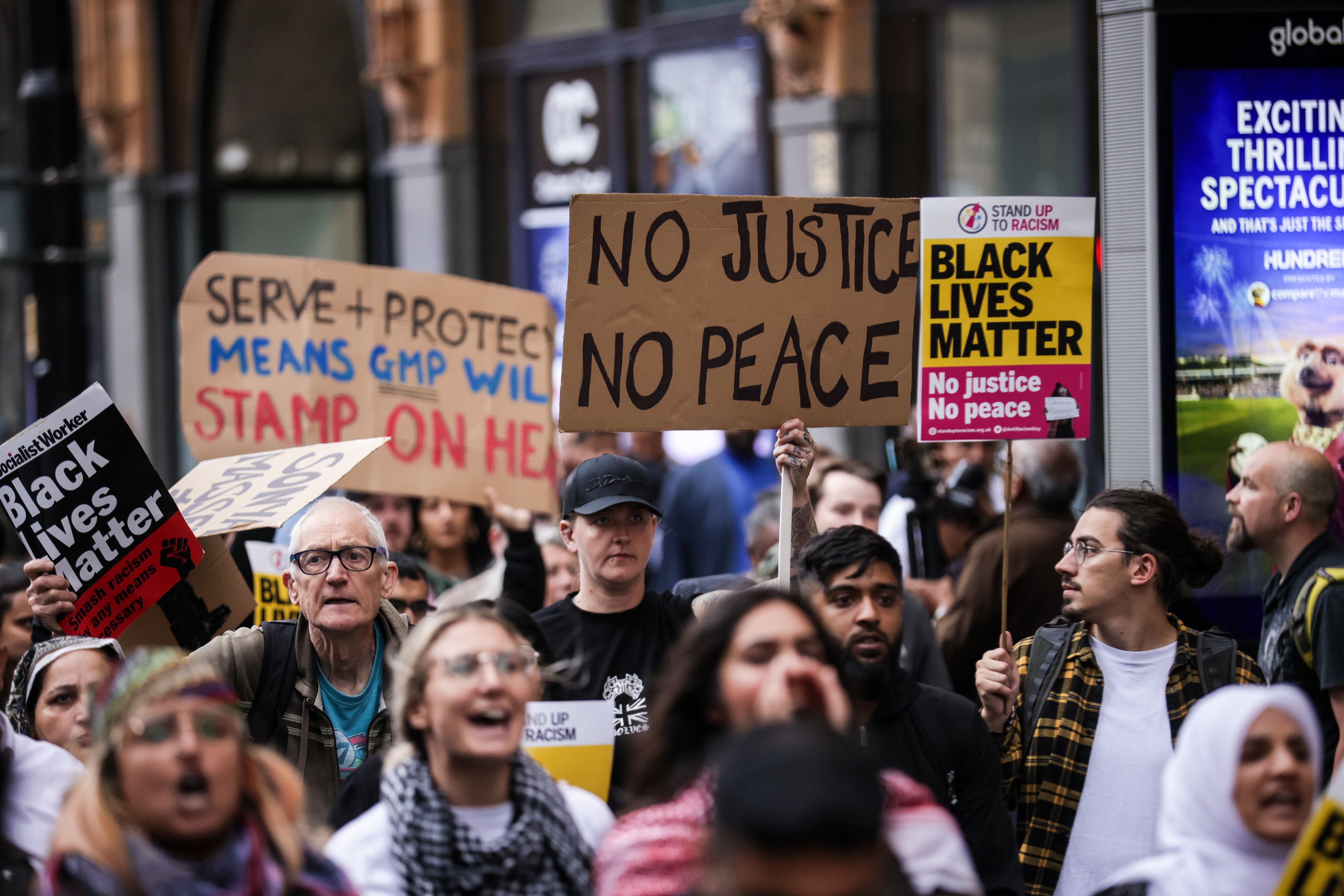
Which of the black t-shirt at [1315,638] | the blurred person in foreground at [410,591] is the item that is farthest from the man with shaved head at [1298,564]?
the blurred person in foreground at [410,591]

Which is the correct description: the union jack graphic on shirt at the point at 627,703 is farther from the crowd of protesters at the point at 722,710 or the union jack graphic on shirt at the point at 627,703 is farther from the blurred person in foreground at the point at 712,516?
the blurred person in foreground at the point at 712,516

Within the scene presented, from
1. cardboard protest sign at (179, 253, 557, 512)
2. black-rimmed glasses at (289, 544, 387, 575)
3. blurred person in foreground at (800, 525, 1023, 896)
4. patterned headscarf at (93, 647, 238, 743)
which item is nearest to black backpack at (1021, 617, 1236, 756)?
blurred person in foreground at (800, 525, 1023, 896)

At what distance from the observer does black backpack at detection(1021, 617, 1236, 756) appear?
4.22 meters

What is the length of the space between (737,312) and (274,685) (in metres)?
1.73

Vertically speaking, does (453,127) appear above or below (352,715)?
above

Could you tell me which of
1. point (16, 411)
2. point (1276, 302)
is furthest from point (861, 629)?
point (16, 411)

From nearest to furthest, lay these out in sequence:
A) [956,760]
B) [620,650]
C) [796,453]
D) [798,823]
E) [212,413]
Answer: [798,823], [956,760], [620,650], [796,453], [212,413]

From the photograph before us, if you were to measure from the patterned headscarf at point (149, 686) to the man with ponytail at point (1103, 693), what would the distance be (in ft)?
7.10

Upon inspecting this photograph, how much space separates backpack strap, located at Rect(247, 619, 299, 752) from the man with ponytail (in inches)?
73.7

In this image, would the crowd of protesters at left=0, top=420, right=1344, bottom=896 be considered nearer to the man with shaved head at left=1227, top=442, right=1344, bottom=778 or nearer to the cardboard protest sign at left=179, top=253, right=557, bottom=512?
the man with shaved head at left=1227, top=442, right=1344, bottom=778

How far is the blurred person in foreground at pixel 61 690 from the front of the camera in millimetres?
4074

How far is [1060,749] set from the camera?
423 centimetres

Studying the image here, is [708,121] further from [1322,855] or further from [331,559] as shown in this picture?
[1322,855]

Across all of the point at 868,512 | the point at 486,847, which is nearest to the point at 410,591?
the point at 868,512
